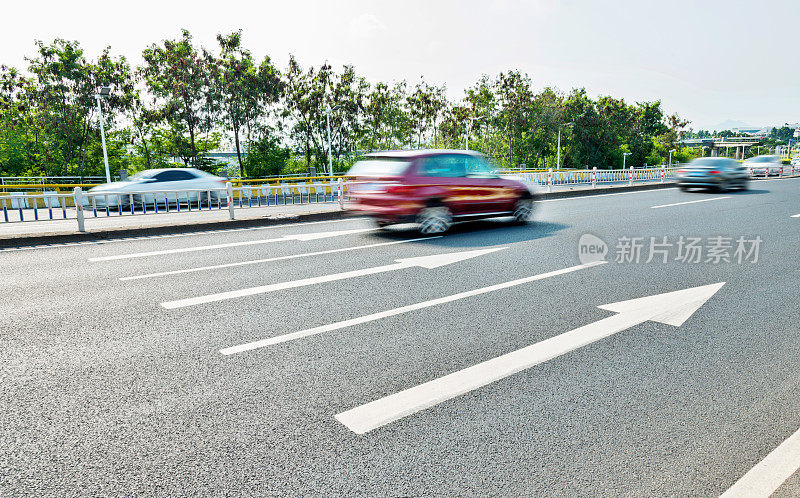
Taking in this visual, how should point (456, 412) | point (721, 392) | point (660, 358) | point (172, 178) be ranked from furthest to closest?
1. point (172, 178)
2. point (660, 358)
3. point (721, 392)
4. point (456, 412)

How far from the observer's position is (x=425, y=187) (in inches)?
379

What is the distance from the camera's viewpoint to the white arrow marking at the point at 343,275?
18.0 ft

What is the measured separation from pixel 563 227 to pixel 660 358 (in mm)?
7503

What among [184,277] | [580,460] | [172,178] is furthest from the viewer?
[172,178]

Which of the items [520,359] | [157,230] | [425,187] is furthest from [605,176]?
[520,359]

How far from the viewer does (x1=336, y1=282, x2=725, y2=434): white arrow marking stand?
305 cm

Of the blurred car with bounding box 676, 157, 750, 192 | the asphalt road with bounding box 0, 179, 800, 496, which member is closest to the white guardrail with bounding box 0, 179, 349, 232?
the asphalt road with bounding box 0, 179, 800, 496

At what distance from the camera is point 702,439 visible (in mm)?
2779

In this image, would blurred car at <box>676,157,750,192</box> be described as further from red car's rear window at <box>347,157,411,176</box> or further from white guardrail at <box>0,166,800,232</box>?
red car's rear window at <box>347,157,411,176</box>

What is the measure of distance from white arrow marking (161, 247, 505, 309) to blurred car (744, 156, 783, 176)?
116ft

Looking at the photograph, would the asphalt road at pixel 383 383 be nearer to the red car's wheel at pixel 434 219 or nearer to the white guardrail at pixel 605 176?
the red car's wheel at pixel 434 219

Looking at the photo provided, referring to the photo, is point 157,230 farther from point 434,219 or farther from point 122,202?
point 434,219

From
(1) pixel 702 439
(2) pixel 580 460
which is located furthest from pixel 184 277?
(1) pixel 702 439

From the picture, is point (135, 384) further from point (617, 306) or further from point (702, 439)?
point (617, 306)
